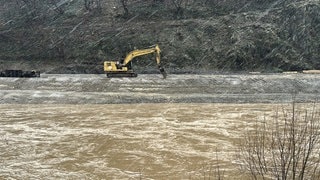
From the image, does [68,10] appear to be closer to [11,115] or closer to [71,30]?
[71,30]

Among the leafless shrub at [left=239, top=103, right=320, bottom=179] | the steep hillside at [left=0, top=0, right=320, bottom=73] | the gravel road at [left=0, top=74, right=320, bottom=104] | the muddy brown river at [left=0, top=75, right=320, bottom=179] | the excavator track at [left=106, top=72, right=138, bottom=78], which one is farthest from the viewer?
the steep hillside at [left=0, top=0, right=320, bottom=73]

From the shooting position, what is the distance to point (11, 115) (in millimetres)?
27312

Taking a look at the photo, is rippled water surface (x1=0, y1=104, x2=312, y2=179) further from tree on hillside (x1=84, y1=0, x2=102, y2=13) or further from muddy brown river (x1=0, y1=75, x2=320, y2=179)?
tree on hillside (x1=84, y1=0, x2=102, y2=13)

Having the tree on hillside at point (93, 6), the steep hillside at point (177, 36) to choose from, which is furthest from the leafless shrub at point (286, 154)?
the tree on hillside at point (93, 6)

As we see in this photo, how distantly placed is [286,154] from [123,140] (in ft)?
40.9

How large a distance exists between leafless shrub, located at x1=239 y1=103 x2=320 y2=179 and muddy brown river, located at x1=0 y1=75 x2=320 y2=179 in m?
1.04

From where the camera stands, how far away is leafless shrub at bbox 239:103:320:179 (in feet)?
21.5

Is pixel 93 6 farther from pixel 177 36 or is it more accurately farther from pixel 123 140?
pixel 123 140

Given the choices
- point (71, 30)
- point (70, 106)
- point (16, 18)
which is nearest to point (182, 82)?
point (70, 106)

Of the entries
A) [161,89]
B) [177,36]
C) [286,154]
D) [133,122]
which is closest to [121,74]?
[161,89]

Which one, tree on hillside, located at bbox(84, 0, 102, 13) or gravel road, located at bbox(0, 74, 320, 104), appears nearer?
gravel road, located at bbox(0, 74, 320, 104)

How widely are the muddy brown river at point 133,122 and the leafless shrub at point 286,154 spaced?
1041 mm

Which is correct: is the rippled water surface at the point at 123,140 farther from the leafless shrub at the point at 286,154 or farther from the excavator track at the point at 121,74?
the excavator track at the point at 121,74

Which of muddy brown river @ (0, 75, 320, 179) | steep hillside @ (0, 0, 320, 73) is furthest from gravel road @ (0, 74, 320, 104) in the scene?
steep hillside @ (0, 0, 320, 73)
